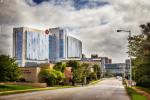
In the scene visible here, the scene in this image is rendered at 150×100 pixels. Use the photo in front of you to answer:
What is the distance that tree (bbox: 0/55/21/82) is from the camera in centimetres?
6541

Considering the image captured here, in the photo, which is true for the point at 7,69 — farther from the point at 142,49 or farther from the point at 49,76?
the point at 49,76

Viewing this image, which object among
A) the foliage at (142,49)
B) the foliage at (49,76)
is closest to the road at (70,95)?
the foliage at (142,49)

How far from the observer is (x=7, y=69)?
66.0 meters

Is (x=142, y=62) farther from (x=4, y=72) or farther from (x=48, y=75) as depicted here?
(x=48, y=75)

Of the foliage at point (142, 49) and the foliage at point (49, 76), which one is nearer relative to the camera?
the foliage at point (142, 49)

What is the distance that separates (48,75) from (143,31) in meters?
35.5

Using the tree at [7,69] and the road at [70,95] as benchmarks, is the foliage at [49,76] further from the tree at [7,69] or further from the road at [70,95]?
the road at [70,95]

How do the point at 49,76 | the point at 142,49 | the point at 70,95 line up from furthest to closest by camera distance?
the point at 49,76 → the point at 142,49 → the point at 70,95

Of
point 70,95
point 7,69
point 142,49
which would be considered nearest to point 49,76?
point 7,69

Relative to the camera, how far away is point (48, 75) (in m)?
94.5

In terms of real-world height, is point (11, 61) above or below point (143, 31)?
below

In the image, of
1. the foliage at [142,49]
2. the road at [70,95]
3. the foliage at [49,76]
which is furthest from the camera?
the foliage at [49,76]

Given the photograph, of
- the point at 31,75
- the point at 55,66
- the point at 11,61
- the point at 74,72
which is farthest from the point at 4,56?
the point at 74,72

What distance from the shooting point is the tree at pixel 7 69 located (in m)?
65.4
